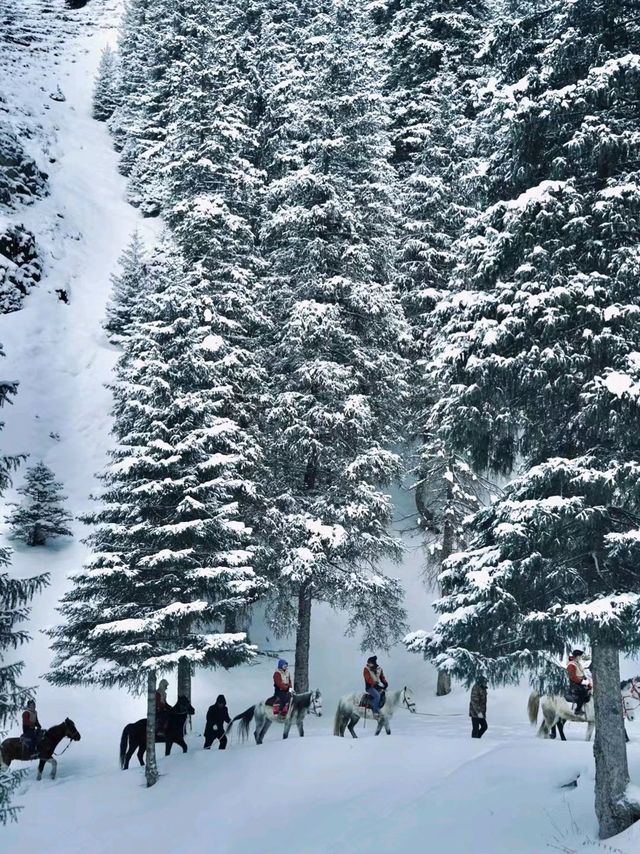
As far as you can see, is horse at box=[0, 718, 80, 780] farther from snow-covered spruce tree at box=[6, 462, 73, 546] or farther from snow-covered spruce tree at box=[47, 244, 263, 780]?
snow-covered spruce tree at box=[6, 462, 73, 546]

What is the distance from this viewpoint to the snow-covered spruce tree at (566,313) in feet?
35.3

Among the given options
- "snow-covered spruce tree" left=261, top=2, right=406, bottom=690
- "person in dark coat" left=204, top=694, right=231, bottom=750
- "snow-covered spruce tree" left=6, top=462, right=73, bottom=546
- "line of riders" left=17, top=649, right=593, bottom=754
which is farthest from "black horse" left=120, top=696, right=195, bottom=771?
"snow-covered spruce tree" left=6, top=462, right=73, bottom=546

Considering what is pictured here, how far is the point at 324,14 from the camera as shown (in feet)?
85.9

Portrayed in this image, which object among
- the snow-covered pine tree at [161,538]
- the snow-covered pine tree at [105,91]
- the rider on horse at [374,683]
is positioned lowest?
the rider on horse at [374,683]

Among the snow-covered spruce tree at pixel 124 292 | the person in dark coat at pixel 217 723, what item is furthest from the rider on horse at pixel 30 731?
the snow-covered spruce tree at pixel 124 292

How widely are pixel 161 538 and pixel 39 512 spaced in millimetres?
13878

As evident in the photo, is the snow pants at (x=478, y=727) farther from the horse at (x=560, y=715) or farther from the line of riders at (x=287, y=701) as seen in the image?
the horse at (x=560, y=715)

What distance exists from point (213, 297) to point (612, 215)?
15.8 metres

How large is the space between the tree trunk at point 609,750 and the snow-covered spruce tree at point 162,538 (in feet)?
30.6

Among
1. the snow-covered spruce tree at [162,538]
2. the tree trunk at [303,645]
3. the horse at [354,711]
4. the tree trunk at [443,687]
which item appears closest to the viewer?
the horse at [354,711]

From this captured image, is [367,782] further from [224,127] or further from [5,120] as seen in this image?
[5,120]

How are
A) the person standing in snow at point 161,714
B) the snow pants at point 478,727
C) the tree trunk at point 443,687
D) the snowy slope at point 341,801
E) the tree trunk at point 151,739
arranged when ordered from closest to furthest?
1. the snowy slope at point 341,801
2. the snow pants at point 478,727
3. the tree trunk at point 151,739
4. the person standing in snow at point 161,714
5. the tree trunk at point 443,687

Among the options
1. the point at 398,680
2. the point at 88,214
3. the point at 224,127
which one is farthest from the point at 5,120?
the point at 398,680

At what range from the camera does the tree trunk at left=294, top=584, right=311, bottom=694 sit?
22047 millimetres
